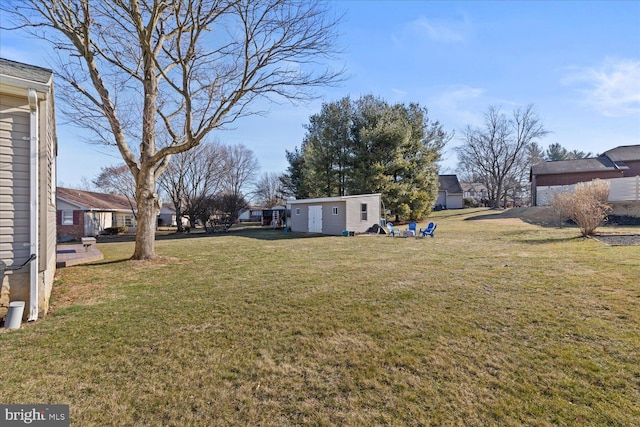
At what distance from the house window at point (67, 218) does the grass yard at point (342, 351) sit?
19.8 m

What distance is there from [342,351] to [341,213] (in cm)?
1406

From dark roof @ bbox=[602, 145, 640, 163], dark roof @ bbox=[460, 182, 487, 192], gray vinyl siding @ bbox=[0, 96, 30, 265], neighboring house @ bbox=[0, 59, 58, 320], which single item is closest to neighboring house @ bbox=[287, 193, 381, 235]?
neighboring house @ bbox=[0, 59, 58, 320]

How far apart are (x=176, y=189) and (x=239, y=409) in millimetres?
24700

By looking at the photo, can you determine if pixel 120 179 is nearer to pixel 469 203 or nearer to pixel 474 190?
pixel 469 203

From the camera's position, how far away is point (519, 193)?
143ft

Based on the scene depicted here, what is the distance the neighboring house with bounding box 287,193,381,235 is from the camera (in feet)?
55.9

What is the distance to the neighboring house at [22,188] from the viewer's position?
3986mm

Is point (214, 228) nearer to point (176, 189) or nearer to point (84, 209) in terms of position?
point (176, 189)

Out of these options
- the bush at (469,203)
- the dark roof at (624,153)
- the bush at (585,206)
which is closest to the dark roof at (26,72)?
the bush at (585,206)

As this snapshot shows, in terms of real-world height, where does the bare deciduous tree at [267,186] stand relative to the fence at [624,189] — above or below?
above

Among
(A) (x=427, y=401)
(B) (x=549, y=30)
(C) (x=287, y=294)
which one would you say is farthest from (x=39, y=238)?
(B) (x=549, y=30)

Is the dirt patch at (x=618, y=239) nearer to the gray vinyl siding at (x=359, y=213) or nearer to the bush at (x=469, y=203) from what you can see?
the gray vinyl siding at (x=359, y=213)

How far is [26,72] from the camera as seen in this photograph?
4500 mm

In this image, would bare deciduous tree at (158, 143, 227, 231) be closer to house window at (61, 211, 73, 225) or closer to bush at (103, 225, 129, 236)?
bush at (103, 225, 129, 236)
